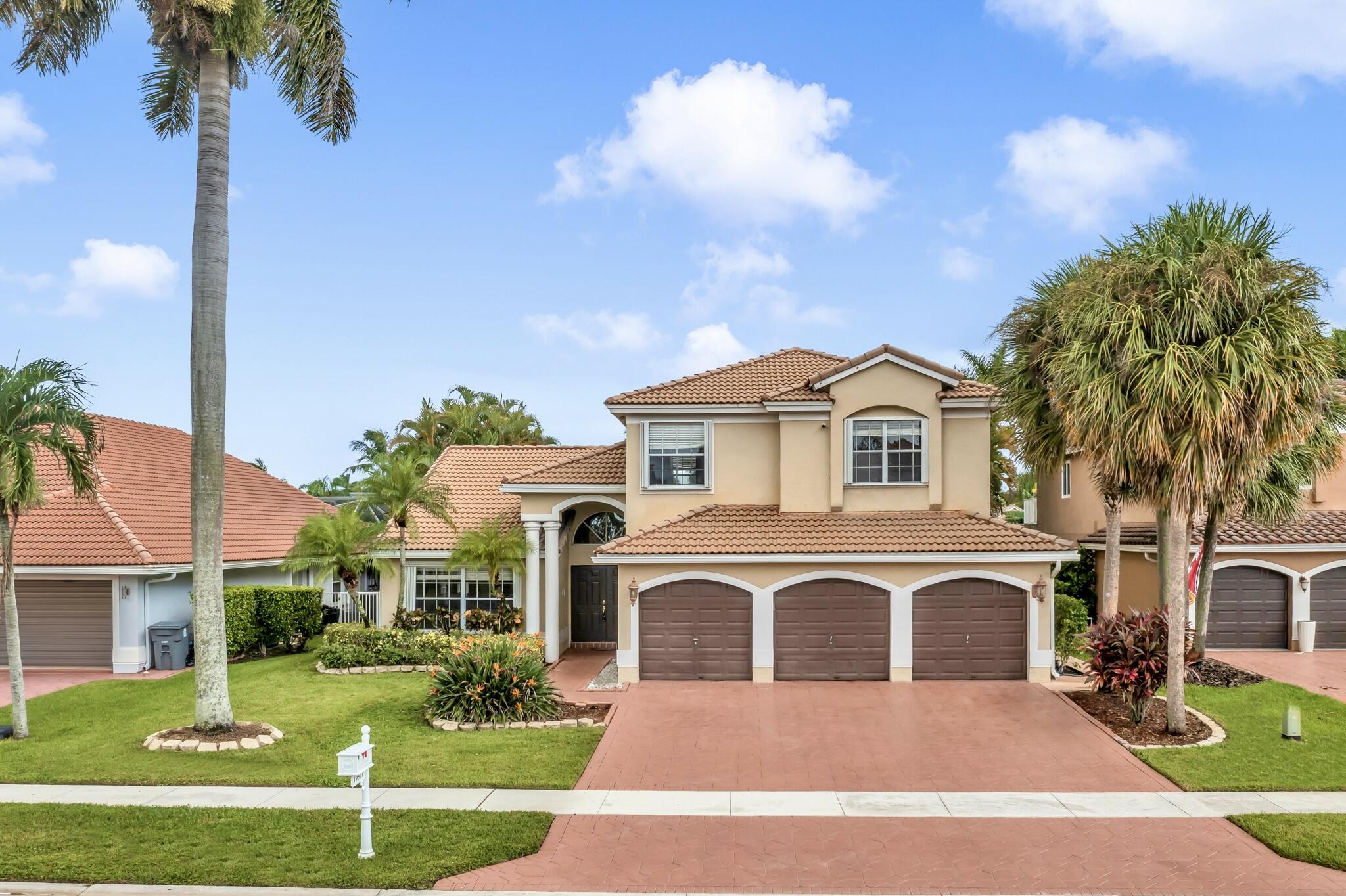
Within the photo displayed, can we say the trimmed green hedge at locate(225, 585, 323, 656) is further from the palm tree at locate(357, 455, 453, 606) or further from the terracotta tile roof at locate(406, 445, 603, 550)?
the terracotta tile roof at locate(406, 445, 603, 550)

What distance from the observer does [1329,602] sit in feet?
72.8

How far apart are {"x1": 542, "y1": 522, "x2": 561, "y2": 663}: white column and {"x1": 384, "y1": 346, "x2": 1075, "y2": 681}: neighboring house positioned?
38 millimetres

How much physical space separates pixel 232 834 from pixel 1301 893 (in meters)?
10.8

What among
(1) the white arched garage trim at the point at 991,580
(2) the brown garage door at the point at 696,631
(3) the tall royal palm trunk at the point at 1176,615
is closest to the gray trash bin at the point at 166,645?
(2) the brown garage door at the point at 696,631

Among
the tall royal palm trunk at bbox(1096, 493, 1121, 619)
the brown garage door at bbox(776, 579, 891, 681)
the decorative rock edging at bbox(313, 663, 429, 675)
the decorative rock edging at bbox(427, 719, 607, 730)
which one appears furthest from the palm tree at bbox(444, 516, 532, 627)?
the tall royal palm trunk at bbox(1096, 493, 1121, 619)

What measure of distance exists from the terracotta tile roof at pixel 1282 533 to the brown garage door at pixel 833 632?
8.88 m

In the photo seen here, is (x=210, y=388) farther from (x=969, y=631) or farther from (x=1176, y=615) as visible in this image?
(x=1176, y=615)

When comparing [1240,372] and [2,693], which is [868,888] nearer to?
[1240,372]

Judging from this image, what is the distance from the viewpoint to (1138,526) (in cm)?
2438

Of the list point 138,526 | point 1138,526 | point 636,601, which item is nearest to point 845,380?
point 636,601

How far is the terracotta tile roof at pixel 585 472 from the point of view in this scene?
846 inches

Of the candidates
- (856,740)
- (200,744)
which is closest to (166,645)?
(200,744)

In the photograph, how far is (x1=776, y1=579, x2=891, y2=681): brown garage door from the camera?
18.2 metres

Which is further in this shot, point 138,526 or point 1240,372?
point 138,526
